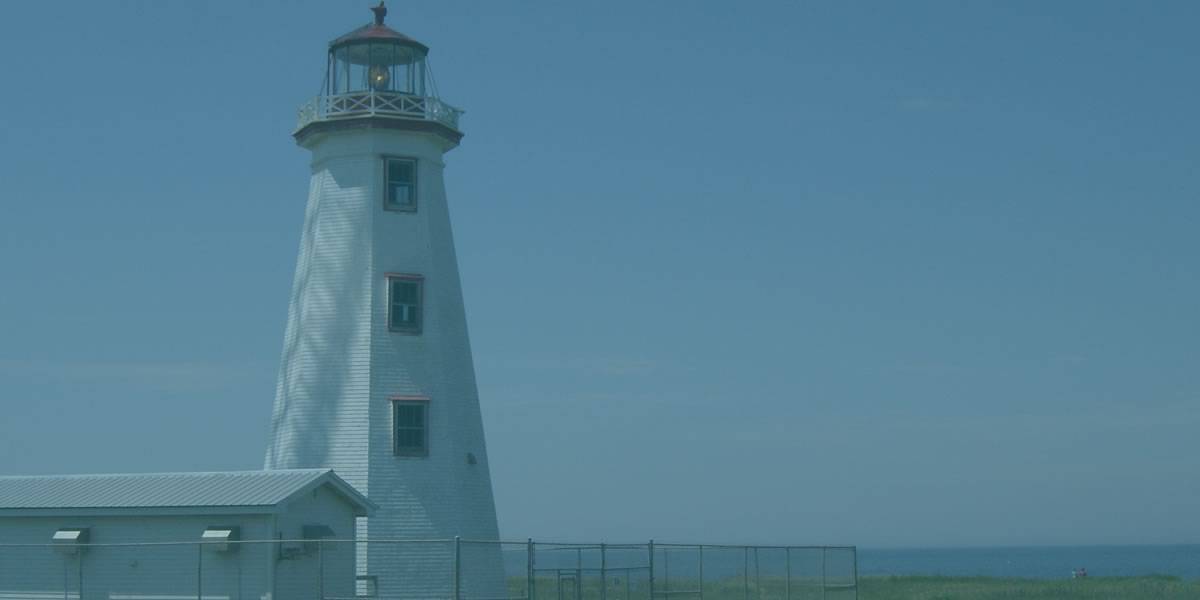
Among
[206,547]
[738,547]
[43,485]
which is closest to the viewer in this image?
[206,547]

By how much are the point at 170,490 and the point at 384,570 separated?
19.3ft

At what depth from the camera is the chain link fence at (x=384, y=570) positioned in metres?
29.6

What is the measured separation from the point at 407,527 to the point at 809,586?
10593mm

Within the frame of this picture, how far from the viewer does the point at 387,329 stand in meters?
36.9

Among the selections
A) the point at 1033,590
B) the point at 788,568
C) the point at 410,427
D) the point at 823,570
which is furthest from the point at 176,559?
the point at 1033,590

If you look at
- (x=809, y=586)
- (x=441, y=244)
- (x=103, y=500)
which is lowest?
(x=809, y=586)

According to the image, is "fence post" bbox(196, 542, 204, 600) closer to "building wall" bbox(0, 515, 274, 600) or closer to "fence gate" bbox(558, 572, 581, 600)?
"building wall" bbox(0, 515, 274, 600)

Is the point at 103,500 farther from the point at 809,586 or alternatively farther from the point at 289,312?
the point at 809,586

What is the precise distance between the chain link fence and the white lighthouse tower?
0.20m

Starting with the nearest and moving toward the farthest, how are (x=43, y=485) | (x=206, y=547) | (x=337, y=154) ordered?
(x=206, y=547) → (x=43, y=485) → (x=337, y=154)

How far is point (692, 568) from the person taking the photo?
3759 centimetres

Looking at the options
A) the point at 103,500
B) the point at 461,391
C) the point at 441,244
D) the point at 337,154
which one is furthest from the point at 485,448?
the point at 103,500

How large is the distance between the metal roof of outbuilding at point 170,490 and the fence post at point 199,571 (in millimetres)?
896

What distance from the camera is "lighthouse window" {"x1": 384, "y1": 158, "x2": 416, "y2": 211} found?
37.5 metres
